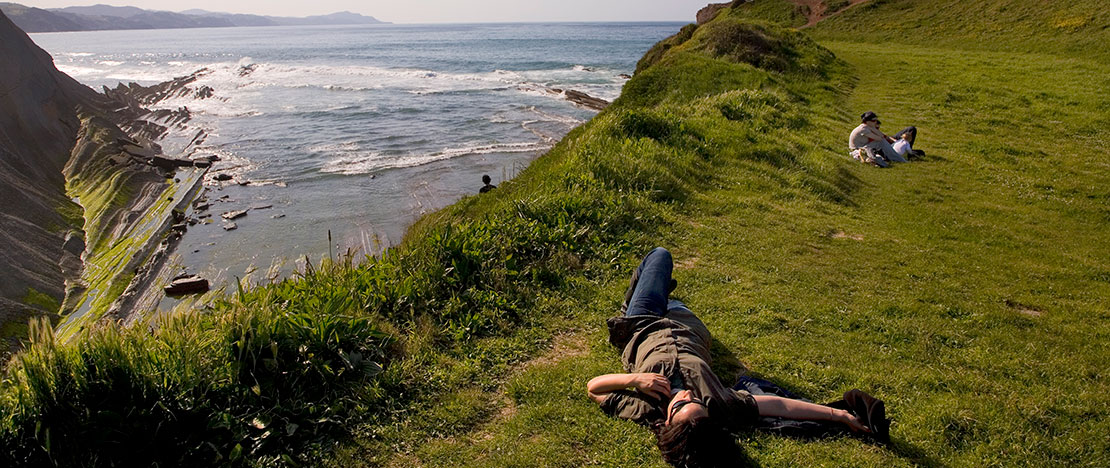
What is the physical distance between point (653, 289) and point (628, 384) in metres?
1.33

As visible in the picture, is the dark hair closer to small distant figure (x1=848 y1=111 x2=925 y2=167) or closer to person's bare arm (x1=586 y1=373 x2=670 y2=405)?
person's bare arm (x1=586 y1=373 x2=670 y2=405)

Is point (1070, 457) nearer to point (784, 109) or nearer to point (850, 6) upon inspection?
point (784, 109)

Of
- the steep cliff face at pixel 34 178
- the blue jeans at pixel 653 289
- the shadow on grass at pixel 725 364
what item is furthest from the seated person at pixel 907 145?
the steep cliff face at pixel 34 178

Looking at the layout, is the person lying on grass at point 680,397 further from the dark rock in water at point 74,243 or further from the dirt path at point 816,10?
the dirt path at point 816,10

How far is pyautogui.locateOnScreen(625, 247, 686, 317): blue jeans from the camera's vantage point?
16.6 feet

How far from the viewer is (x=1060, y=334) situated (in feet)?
16.8

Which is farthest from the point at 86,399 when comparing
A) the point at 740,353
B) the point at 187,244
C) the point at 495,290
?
the point at 187,244

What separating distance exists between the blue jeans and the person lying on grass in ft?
0.28

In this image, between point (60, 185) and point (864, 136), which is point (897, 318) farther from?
point (60, 185)

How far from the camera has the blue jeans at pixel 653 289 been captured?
5074 millimetres

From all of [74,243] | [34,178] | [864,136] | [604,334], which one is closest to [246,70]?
[34,178]

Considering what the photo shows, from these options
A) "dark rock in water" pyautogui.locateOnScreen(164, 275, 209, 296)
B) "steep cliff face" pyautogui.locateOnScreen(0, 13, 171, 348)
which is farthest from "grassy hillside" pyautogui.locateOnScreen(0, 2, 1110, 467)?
"steep cliff face" pyautogui.locateOnScreen(0, 13, 171, 348)

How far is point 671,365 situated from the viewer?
13.9 ft

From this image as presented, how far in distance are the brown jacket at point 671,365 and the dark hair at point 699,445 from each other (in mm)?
235
